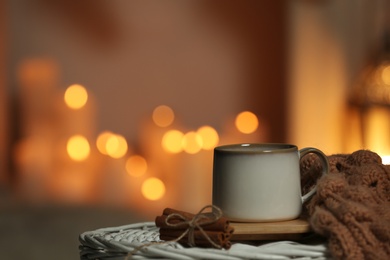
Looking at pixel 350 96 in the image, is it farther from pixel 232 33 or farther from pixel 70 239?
pixel 70 239

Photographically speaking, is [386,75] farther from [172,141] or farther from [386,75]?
[172,141]

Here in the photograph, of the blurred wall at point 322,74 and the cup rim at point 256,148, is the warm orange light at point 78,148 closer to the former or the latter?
the blurred wall at point 322,74

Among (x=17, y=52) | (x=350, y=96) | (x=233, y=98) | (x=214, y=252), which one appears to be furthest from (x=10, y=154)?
(x=214, y=252)

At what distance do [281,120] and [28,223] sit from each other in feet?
5.55

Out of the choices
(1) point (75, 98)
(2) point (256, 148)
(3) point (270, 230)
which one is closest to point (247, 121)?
(1) point (75, 98)

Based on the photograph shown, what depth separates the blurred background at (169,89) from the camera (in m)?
2.51

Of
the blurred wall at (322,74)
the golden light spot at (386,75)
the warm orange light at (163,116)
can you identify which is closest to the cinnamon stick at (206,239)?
the golden light spot at (386,75)

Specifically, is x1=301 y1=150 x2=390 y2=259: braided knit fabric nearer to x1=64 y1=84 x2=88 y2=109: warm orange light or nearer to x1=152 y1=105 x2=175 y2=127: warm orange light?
x1=64 y1=84 x2=88 y2=109: warm orange light

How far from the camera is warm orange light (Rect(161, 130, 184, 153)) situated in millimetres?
2604

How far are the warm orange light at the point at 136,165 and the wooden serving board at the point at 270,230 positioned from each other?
2.07m

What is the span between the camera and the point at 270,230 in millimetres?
672

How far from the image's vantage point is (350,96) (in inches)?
107

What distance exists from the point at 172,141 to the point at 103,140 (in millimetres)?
293

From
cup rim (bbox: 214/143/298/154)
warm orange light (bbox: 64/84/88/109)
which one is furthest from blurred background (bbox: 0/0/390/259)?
cup rim (bbox: 214/143/298/154)
